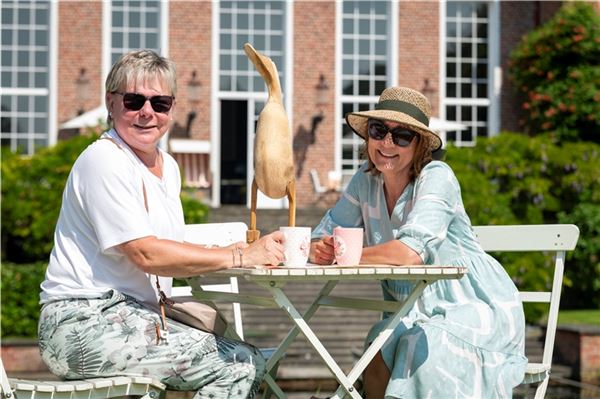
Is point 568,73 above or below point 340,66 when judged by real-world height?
below

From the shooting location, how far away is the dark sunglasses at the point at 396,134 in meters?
3.67

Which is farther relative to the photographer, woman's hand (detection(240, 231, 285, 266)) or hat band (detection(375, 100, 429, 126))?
hat band (detection(375, 100, 429, 126))

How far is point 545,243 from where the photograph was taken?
412cm

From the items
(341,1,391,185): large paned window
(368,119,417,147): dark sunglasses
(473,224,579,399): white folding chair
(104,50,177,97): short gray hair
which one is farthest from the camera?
(341,1,391,185): large paned window

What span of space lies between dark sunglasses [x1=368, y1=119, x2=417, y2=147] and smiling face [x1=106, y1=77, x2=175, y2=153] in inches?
29.7

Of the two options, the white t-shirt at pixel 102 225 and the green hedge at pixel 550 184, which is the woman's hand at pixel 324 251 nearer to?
the white t-shirt at pixel 102 225

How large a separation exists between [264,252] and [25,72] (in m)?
14.7

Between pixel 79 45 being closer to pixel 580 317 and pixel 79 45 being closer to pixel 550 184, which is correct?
pixel 550 184

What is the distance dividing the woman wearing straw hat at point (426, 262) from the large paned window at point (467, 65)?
14094 mm

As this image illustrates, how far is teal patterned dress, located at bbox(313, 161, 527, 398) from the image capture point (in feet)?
11.2

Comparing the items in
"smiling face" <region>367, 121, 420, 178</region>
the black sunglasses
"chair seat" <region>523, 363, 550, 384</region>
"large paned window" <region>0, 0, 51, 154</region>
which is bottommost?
"chair seat" <region>523, 363, 550, 384</region>

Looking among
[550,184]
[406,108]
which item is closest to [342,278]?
[406,108]

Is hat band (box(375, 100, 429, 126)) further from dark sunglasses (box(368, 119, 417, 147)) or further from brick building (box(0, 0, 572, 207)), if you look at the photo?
brick building (box(0, 0, 572, 207))

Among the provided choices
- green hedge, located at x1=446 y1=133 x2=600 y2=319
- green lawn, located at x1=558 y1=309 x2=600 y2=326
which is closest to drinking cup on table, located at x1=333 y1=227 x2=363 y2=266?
green lawn, located at x1=558 y1=309 x2=600 y2=326
